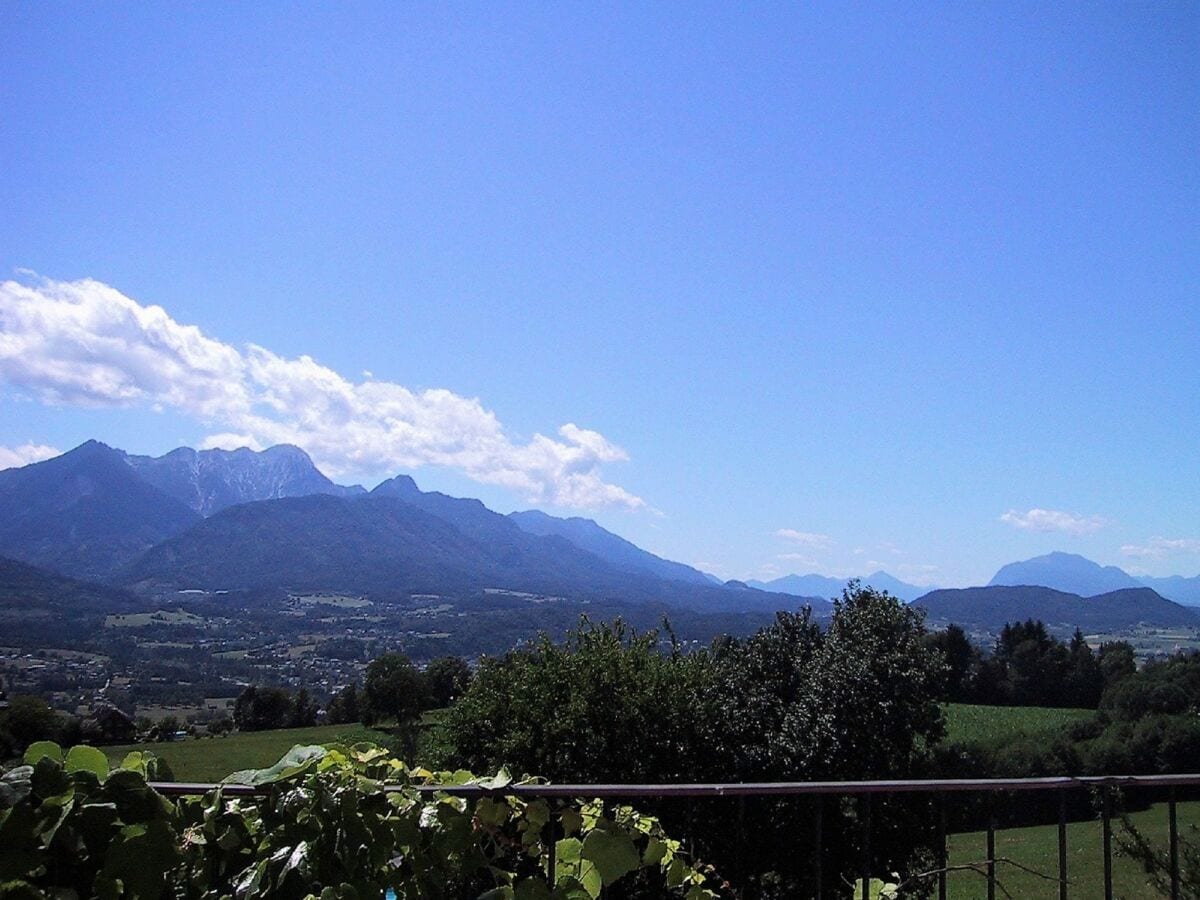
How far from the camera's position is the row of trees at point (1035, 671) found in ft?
180

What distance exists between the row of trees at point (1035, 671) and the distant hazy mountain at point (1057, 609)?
9472 cm

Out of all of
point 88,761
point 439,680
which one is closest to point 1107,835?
Answer: point 88,761

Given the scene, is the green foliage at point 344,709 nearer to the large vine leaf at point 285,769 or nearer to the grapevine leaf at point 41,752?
the large vine leaf at point 285,769

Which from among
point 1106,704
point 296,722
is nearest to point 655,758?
point 1106,704

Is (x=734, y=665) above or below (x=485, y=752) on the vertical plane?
above

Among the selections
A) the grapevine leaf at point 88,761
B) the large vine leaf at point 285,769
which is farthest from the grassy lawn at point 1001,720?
the grapevine leaf at point 88,761

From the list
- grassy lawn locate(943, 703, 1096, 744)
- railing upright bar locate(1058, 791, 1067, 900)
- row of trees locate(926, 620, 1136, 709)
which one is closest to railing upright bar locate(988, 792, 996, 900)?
railing upright bar locate(1058, 791, 1067, 900)

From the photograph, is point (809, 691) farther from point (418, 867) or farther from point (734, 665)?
point (418, 867)

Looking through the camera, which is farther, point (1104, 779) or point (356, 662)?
point (356, 662)

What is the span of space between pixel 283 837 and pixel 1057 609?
183m

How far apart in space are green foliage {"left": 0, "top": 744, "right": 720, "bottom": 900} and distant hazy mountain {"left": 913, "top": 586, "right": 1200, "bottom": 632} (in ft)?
522

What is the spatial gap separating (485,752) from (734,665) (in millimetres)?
6374

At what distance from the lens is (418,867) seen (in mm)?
1621

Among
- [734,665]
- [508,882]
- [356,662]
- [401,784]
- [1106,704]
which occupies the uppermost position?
[401,784]
